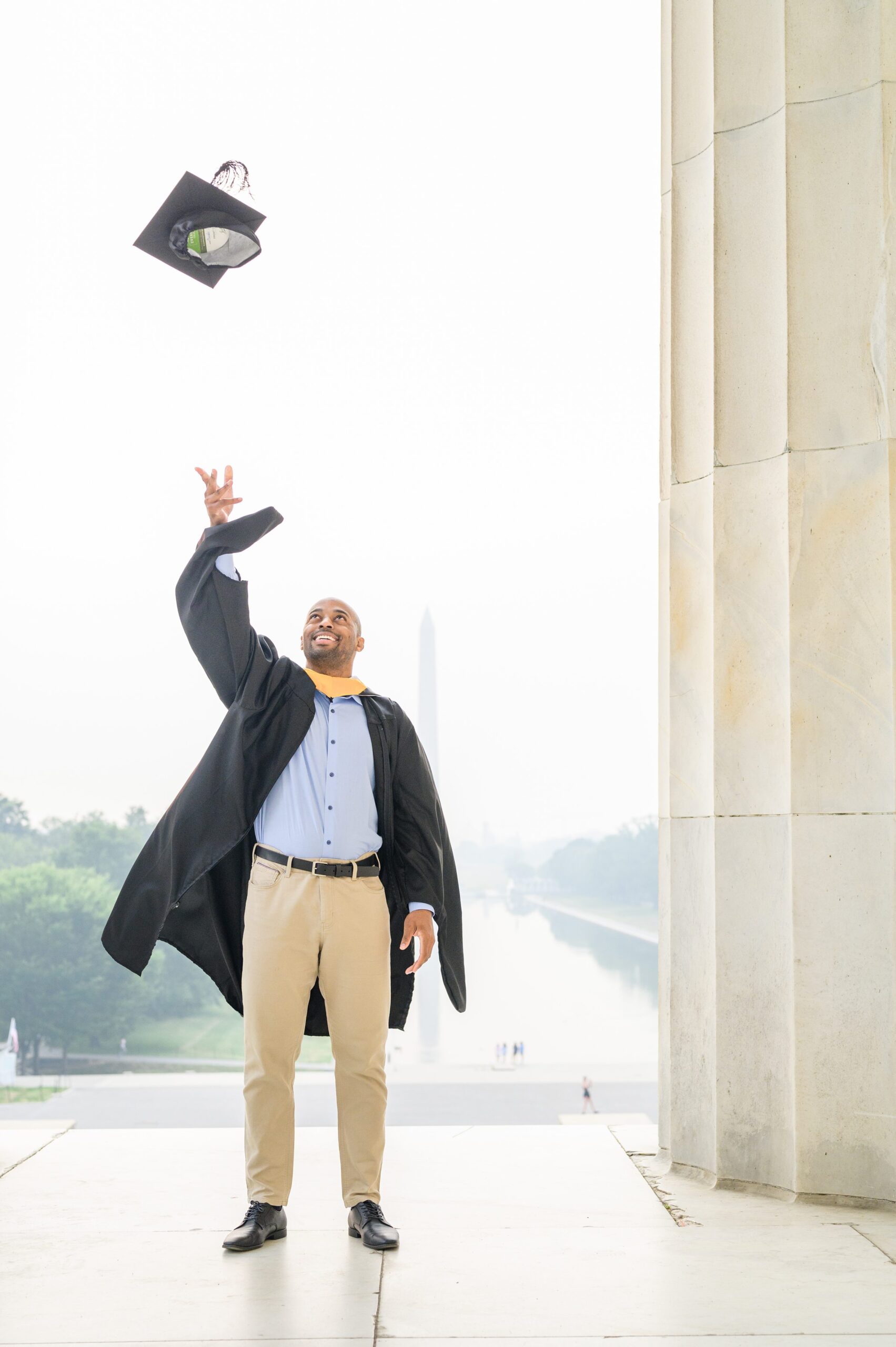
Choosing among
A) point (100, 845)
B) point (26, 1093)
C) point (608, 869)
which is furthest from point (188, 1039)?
point (608, 869)

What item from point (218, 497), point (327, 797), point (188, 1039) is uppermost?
point (218, 497)

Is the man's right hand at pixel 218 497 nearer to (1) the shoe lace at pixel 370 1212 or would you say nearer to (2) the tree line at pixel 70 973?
(1) the shoe lace at pixel 370 1212

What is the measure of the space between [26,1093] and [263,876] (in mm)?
26585

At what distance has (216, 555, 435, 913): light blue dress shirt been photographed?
9.96 feet

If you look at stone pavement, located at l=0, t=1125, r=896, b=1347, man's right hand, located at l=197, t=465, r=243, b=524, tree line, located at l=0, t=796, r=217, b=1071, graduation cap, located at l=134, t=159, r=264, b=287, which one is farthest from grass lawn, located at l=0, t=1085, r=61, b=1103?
man's right hand, located at l=197, t=465, r=243, b=524

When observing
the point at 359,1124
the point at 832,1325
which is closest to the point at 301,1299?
the point at 359,1124

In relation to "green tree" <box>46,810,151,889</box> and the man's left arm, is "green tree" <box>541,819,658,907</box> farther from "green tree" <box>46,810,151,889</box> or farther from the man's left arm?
the man's left arm

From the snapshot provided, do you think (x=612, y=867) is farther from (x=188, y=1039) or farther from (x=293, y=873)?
(x=293, y=873)

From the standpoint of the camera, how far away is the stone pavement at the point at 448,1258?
2.31 m

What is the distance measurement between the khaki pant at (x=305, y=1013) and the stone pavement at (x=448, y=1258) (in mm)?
187

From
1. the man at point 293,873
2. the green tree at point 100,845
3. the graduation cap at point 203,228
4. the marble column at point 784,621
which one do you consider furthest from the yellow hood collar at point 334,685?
the green tree at point 100,845

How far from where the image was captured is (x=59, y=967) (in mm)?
29438

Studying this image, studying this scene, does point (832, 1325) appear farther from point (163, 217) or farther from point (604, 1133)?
point (163, 217)

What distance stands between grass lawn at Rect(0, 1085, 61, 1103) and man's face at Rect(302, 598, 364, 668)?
2428 centimetres
